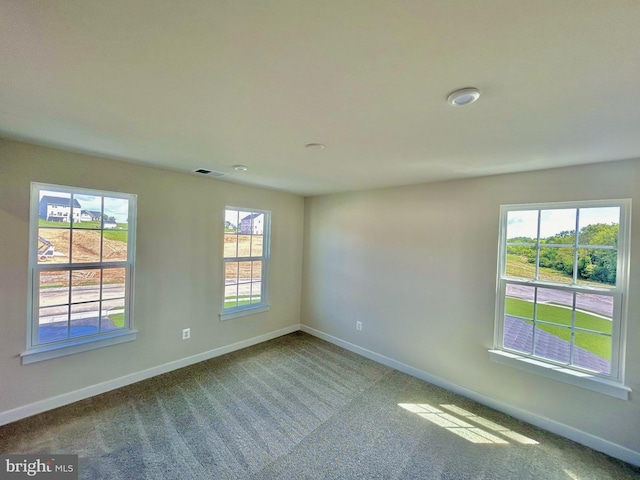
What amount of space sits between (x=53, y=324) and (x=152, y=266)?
36.6 inches

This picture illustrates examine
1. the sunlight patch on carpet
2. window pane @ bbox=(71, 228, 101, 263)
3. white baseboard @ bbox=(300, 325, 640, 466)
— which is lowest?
the sunlight patch on carpet

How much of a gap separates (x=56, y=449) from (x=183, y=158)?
8.18ft

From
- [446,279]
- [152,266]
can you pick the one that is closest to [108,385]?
[152,266]

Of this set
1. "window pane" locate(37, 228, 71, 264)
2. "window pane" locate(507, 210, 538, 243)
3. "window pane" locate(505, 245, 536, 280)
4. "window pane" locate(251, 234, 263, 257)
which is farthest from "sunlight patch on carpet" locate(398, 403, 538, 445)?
"window pane" locate(37, 228, 71, 264)

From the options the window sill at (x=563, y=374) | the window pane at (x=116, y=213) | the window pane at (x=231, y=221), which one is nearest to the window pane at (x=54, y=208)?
the window pane at (x=116, y=213)

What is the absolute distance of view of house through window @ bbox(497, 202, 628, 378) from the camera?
2.19m

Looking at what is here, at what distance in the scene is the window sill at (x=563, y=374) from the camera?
2.12 m

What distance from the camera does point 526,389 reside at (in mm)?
2523

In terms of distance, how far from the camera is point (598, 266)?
2266mm

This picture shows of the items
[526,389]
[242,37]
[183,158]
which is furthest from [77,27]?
[526,389]

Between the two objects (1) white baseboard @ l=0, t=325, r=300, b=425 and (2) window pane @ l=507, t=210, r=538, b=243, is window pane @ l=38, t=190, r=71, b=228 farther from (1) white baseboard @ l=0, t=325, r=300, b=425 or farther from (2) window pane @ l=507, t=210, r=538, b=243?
(2) window pane @ l=507, t=210, r=538, b=243

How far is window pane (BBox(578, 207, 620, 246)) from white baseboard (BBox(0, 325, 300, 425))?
4039 mm

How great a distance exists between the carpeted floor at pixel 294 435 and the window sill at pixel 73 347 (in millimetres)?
490

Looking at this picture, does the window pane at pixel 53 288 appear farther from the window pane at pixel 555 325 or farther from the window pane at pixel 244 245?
the window pane at pixel 555 325
